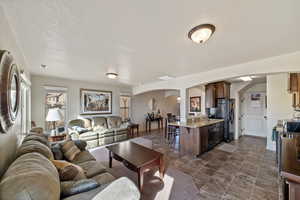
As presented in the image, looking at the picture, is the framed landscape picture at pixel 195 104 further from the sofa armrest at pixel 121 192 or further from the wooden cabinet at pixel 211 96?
the sofa armrest at pixel 121 192

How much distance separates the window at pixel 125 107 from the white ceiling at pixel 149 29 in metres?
3.93

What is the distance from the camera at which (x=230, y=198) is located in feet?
6.75

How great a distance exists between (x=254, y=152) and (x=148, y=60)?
13.9 feet

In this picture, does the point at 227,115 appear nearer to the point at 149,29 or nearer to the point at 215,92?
the point at 215,92

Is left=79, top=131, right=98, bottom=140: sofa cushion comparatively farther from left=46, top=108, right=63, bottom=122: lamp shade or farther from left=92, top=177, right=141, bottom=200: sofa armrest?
left=92, top=177, right=141, bottom=200: sofa armrest

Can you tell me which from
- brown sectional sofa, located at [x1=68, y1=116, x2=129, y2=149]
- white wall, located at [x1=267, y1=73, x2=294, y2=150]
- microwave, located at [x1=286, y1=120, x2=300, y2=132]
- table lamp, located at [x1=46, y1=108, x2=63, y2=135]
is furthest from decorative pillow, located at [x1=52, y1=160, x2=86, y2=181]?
white wall, located at [x1=267, y1=73, x2=294, y2=150]

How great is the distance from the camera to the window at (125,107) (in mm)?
6804

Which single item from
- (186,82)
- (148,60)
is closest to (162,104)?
(186,82)

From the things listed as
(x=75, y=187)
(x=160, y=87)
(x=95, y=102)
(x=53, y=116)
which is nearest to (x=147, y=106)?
(x=160, y=87)

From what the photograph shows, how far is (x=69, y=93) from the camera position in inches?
204

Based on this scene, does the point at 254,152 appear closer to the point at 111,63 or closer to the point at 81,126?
the point at 111,63

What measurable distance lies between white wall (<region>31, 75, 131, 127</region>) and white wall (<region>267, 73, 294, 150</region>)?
5919 mm

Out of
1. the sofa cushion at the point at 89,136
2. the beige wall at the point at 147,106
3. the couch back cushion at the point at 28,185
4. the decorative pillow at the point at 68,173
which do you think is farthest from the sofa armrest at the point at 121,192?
the beige wall at the point at 147,106

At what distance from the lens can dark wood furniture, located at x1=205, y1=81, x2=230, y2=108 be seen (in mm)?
5078
